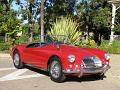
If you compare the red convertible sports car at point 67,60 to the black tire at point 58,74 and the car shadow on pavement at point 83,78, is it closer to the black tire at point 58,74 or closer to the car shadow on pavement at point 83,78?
the black tire at point 58,74

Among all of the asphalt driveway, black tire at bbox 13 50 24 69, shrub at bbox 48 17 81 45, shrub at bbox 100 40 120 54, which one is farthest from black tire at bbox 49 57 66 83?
shrub at bbox 100 40 120 54

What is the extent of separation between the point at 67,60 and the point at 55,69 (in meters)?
0.71

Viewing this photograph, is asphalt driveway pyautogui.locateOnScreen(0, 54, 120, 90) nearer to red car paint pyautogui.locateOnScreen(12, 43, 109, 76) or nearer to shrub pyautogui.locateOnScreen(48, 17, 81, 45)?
red car paint pyautogui.locateOnScreen(12, 43, 109, 76)

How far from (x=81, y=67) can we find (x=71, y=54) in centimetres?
50

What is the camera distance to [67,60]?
419 inches

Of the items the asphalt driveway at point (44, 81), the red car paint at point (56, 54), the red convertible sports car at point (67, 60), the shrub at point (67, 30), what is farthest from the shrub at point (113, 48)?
the red convertible sports car at point (67, 60)

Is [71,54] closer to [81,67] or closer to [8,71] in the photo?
[81,67]

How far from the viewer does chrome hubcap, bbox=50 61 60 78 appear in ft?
36.2

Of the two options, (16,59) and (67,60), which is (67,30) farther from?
(67,60)

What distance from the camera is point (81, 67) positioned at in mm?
10586

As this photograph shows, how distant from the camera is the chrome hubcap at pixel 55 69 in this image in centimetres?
1105

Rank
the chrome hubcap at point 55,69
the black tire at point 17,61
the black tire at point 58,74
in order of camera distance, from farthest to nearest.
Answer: the black tire at point 17,61
the chrome hubcap at point 55,69
the black tire at point 58,74

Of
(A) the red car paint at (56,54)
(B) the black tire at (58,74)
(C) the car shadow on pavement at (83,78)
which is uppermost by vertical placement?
(A) the red car paint at (56,54)

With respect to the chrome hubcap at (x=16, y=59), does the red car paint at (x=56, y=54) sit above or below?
above
